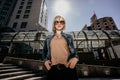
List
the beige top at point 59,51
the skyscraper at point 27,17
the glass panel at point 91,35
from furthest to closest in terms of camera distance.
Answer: the skyscraper at point 27,17 → the glass panel at point 91,35 → the beige top at point 59,51

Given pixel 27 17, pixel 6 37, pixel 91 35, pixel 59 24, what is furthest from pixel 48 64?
pixel 27 17

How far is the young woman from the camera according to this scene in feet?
6.80

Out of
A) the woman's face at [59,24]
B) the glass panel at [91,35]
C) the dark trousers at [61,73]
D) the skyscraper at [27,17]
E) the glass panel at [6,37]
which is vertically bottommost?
the dark trousers at [61,73]

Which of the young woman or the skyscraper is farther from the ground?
the skyscraper

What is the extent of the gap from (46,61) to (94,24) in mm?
50653

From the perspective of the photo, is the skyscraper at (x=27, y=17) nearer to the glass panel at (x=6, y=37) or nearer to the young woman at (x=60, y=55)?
the glass panel at (x=6, y=37)

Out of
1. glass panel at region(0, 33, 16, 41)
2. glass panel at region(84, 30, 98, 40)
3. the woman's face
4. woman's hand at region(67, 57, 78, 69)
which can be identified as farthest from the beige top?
glass panel at region(0, 33, 16, 41)

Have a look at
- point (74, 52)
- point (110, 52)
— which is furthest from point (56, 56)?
point (110, 52)

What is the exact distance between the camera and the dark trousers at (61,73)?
6.73 ft

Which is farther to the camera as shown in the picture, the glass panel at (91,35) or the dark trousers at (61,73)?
the glass panel at (91,35)

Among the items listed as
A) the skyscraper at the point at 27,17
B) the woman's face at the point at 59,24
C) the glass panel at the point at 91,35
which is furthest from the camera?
the skyscraper at the point at 27,17

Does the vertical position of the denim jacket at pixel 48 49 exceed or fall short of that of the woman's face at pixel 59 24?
it falls short

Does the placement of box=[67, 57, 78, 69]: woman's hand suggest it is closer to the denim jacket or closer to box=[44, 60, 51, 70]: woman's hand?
the denim jacket

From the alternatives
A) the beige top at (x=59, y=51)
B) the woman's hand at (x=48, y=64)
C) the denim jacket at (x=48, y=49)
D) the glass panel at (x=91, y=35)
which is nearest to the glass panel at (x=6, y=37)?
the glass panel at (x=91, y=35)
